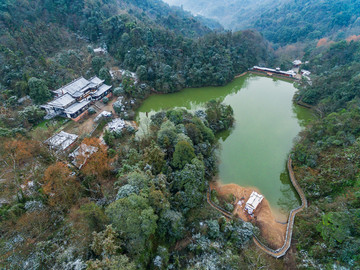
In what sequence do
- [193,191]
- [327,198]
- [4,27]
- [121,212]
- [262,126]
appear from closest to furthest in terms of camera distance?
[121,212] < [193,191] < [327,198] < [262,126] < [4,27]

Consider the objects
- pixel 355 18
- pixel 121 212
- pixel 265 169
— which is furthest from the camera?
pixel 355 18

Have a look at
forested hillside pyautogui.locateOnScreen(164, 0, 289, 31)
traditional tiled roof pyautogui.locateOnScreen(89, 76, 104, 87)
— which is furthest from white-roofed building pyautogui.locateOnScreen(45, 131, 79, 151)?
forested hillside pyautogui.locateOnScreen(164, 0, 289, 31)

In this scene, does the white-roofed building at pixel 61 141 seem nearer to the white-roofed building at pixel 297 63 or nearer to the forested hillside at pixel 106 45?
the forested hillside at pixel 106 45

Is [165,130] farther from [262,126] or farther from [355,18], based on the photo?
[355,18]

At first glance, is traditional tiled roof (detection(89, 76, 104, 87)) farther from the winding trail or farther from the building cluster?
the building cluster

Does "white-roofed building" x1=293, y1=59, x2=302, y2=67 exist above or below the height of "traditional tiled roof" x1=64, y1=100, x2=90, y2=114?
above

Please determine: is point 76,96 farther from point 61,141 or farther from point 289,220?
point 289,220

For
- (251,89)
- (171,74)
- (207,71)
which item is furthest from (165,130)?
(251,89)
